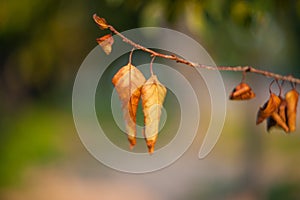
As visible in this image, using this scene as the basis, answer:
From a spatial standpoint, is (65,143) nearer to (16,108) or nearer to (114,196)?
(16,108)

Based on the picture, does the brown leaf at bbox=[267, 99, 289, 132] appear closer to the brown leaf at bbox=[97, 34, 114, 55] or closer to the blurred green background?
the brown leaf at bbox=[97, 34, 114, 55]

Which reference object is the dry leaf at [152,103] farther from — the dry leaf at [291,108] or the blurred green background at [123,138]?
the blurred green background at [123,138]

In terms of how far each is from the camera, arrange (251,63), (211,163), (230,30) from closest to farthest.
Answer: (230,30) → (251,63) → (211,163)

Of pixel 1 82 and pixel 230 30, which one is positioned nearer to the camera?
pixel 230 30

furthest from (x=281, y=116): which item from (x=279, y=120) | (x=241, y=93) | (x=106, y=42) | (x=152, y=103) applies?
(x=106, y=42)

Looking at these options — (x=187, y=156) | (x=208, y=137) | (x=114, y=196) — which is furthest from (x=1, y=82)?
(x=208, y=137)

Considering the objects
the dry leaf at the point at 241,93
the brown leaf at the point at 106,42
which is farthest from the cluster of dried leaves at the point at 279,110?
the brown leaf at the point at 106,42

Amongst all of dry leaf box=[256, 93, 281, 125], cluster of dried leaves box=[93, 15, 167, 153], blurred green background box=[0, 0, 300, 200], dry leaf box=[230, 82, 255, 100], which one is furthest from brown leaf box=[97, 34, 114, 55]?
blurred green background box=[0, 0, 300, 200]

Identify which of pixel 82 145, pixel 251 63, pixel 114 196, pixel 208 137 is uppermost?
pixel 82 145
